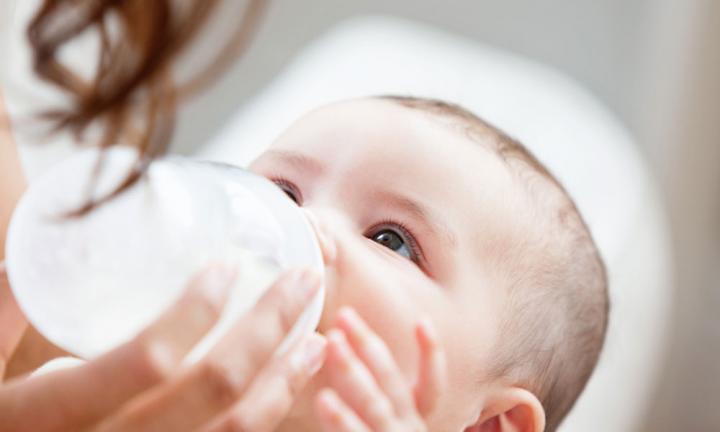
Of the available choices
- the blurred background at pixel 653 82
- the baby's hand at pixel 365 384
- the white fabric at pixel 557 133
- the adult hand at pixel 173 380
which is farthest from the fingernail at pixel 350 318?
the blurred background at pixel 653 82

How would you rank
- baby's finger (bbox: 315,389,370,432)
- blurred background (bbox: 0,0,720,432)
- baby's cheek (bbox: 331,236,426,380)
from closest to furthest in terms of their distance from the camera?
baby's finger (bbox: 315,389,370,432) < baby's cheek (bbox: 331,236,426,380) < blurred background (bbox: 0,0,720,432)

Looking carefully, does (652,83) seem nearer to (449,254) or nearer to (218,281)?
(449,254)

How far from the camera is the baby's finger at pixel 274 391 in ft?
1.93

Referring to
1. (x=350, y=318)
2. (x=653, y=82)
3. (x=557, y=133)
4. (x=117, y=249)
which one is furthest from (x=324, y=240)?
(x=653, y=82)

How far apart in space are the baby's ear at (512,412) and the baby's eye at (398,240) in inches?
5.4

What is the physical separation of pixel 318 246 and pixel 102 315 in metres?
0.17

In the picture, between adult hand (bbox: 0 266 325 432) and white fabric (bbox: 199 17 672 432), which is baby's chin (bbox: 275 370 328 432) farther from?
white fabric (bbox: 199 17 672 432)

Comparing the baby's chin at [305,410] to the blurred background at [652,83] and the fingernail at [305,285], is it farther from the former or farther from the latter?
the blurred background at [652,83]

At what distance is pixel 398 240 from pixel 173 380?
1.07 feet

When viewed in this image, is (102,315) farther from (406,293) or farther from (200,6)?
(406,293)

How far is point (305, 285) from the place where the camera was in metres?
0.60

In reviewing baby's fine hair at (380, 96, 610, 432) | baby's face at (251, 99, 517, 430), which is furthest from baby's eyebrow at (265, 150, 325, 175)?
baby's fine hair at (380, 96, 610, 432)

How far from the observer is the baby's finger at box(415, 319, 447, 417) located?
0.74 metres

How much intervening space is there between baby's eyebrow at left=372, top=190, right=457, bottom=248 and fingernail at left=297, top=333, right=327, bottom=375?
8.8 inches
